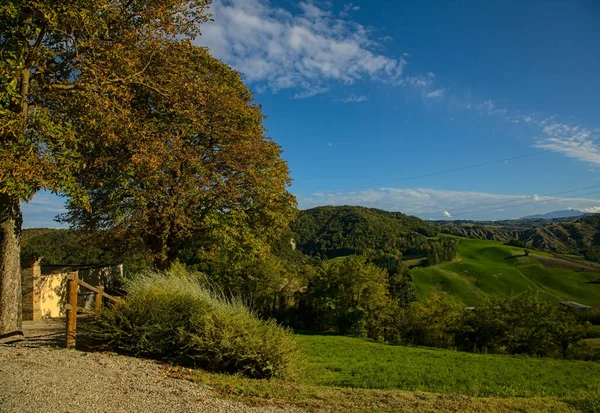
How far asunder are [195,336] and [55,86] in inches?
262

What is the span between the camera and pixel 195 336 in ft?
22.1

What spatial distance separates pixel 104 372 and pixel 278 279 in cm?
2917

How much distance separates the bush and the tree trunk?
124 inches

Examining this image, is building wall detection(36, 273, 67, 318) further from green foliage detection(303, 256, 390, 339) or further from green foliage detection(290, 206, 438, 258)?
green foliage detection(290, 206, 438, 258)

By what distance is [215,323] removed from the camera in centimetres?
714

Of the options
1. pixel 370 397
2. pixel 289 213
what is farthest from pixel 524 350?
pixel 370 397

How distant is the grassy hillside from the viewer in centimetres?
6994

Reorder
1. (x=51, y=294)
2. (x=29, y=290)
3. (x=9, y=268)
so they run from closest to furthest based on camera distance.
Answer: (x=9, y=268) < (x=29, y=290) < (x=51, y=294)

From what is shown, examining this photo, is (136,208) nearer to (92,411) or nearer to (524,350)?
(92,411)

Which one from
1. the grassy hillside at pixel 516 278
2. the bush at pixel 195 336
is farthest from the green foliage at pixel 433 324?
the grassy hillside at pixel 516 278

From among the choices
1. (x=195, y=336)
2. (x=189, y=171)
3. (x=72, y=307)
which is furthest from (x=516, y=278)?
(x=72, y=307)

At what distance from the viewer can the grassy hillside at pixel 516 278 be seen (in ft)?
229

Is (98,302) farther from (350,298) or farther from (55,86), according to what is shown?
(350,298)

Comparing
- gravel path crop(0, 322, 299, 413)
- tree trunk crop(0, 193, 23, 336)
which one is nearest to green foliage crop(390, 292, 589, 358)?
gravel path crop(0, 322, 299, 413)
